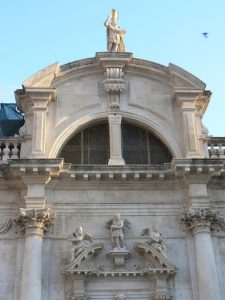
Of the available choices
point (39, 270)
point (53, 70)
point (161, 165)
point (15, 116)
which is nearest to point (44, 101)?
point (53, 70)

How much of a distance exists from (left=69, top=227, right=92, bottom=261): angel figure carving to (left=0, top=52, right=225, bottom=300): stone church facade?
0.03 meters

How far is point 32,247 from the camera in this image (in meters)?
13.5

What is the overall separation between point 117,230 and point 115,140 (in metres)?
2.99

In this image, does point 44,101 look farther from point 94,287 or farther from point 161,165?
point 94,287

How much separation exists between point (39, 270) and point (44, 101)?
5.38m

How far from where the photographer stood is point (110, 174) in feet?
47.8

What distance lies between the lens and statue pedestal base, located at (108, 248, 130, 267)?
44.9 feet

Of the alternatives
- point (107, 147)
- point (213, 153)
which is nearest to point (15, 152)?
point (107, 147)

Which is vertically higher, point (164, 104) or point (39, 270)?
point (164, 104)

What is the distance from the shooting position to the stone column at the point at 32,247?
12922mm

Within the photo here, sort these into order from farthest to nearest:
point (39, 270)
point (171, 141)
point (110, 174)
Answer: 1. point (171, 141)
2. point (110, 174)
3. point (39, 270)

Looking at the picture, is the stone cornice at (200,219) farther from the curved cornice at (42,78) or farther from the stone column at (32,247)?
the curved cornice at (42,78)

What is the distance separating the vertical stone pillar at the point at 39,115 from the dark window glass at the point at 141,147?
99.7 inches

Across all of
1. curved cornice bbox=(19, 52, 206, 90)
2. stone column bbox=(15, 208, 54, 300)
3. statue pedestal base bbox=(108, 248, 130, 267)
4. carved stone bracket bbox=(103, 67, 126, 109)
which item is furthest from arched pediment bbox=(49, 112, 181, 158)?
statue pedestal base bbox=(108, 248, 130, 267)
